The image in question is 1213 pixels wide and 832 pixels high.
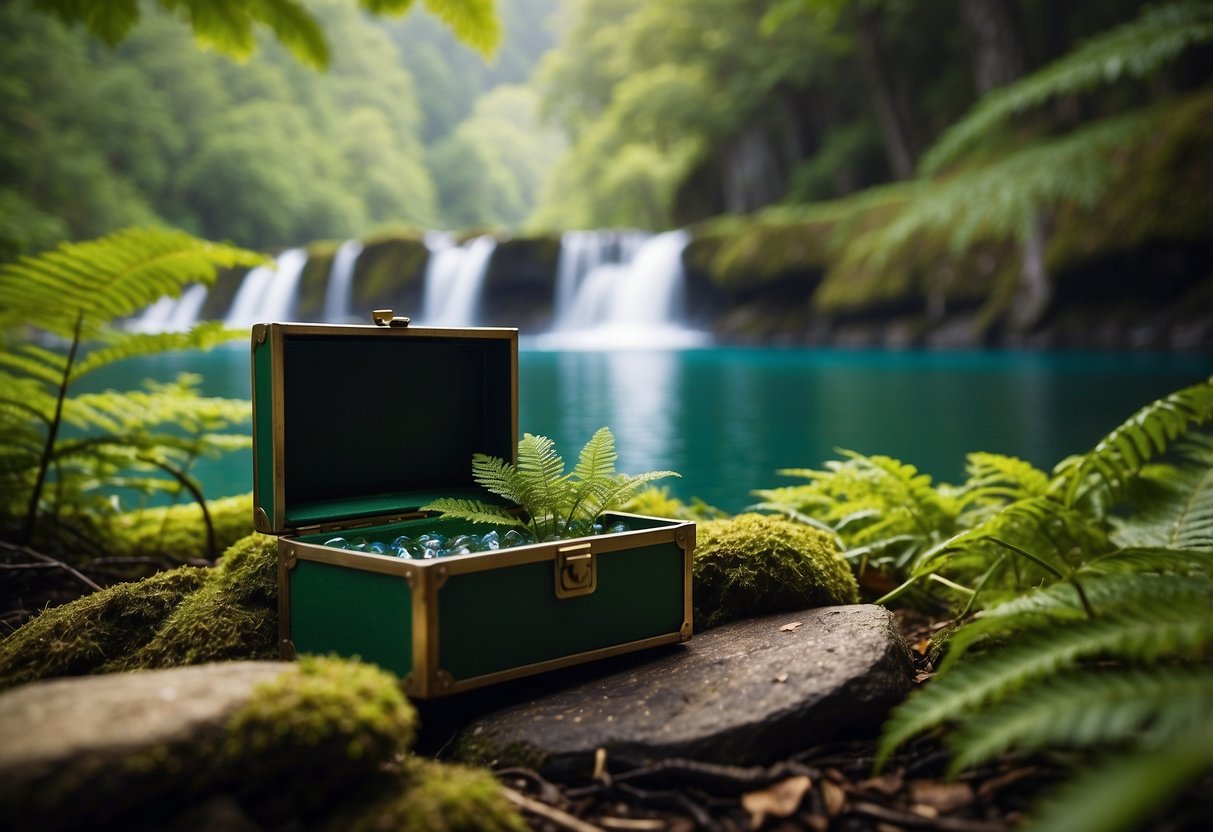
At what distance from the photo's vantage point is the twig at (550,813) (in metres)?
1.73

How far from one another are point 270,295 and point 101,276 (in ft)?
83.8

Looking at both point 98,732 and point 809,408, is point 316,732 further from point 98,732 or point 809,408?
point 809,408

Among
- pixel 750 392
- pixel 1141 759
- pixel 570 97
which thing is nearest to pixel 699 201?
pixel 570 97

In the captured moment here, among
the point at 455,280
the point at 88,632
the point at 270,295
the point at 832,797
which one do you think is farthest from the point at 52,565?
the point at 270,295

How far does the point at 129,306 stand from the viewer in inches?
149

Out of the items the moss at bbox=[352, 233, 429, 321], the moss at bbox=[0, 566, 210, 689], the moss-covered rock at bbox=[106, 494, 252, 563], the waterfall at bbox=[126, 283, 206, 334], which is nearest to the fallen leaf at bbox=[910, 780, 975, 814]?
the moss at bbox=[0, 566, 210, 689]

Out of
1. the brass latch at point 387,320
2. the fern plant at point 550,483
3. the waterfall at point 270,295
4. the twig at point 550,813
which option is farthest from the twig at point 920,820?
the waterfall at point 270,295

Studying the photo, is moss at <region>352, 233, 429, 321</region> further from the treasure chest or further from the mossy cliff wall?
the treasure chest

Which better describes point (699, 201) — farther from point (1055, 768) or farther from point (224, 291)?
point (1055, 768)

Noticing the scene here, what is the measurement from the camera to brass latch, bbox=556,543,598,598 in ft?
7.73

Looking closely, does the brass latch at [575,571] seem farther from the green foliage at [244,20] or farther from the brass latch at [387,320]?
the green foliage at [244,20]

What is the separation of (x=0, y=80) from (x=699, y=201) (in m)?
22.9

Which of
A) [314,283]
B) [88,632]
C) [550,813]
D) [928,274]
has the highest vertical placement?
[314,283]

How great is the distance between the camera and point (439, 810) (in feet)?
5.40
